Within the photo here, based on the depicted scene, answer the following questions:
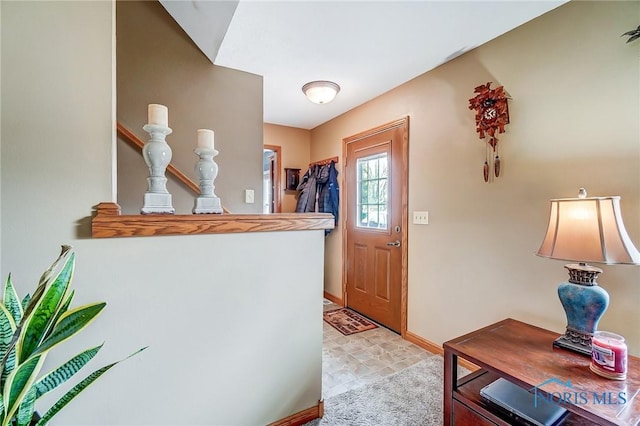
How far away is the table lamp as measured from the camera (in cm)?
110

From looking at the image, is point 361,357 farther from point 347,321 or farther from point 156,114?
point 156,114

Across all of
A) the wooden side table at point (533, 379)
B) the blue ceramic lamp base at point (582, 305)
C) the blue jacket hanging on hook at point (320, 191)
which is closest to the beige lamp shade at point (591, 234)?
A: the blue ceramic lamp base at point (582, 305)

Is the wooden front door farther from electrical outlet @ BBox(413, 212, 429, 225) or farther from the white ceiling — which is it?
the white ceiling

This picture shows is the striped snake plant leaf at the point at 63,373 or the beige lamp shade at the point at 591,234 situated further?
the beige lamp shade at the point at 591,234

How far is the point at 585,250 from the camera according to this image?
1139mm

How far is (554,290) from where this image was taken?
159cm

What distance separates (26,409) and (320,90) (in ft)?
8.05

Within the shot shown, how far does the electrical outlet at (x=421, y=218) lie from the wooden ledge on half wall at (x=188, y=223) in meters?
1.19

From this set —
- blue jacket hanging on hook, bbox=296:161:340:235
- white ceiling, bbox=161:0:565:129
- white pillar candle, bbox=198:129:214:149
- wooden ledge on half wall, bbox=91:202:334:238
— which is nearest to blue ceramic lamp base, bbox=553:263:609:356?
wooden ledge on half wall, bbox=91:202:334:238

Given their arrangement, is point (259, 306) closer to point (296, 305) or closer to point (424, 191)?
point (296, 305)

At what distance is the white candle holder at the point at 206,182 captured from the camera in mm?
1221

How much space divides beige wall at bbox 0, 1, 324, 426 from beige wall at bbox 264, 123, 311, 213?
96.6 inches

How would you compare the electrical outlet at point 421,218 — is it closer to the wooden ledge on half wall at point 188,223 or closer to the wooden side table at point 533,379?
the wooden side table at point 533,379

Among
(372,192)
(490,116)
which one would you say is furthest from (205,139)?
(372,192)
